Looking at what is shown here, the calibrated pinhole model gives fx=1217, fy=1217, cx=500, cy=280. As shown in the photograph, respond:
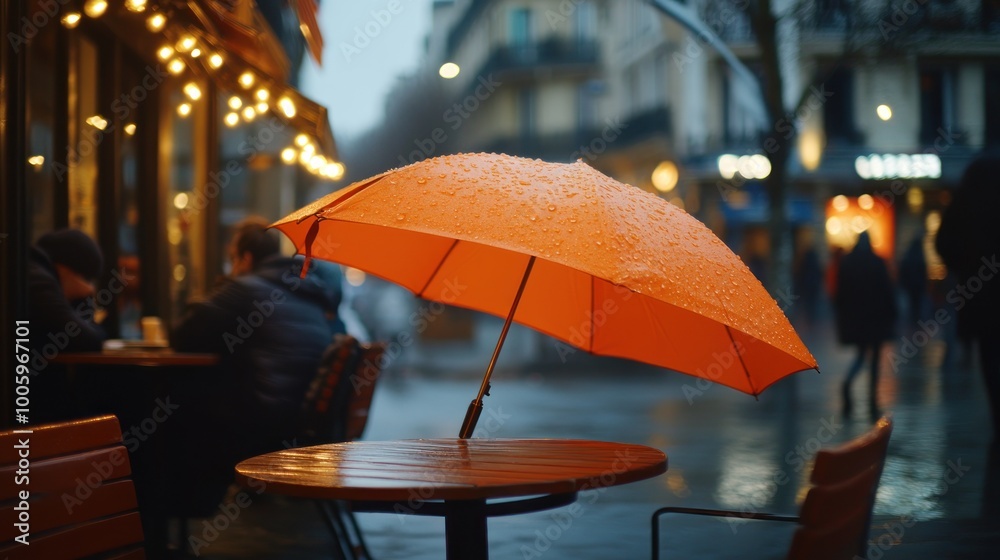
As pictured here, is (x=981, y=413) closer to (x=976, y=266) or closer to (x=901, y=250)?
(x=976, y=266)

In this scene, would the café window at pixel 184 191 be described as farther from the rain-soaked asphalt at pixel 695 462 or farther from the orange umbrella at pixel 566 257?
the orange umbrella at pixel 566 257

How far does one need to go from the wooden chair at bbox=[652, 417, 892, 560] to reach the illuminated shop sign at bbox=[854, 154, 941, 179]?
3657 centimetres

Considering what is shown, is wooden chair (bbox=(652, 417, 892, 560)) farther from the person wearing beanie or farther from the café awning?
the café awning

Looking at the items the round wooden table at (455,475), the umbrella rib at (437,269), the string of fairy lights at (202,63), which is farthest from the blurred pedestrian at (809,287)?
the round wooden table at (455,475)

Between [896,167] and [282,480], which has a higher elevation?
[896,167]

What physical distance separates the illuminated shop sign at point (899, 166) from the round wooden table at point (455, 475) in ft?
118

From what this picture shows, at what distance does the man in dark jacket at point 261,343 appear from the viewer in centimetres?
662

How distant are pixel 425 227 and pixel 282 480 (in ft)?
3.06

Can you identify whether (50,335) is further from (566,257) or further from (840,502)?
(840,502)

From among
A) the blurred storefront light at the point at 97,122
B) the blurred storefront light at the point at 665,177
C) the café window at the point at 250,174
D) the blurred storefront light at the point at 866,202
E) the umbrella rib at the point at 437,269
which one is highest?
the blurred storefront light at the point at 665,177

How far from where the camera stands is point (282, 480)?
133 inches

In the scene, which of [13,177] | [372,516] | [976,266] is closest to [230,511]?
[372,516]

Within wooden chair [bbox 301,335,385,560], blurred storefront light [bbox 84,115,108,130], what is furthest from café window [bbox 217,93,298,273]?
wooden chair [bbox 301,335,385,560]

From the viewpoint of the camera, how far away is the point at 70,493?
3.45 meters
